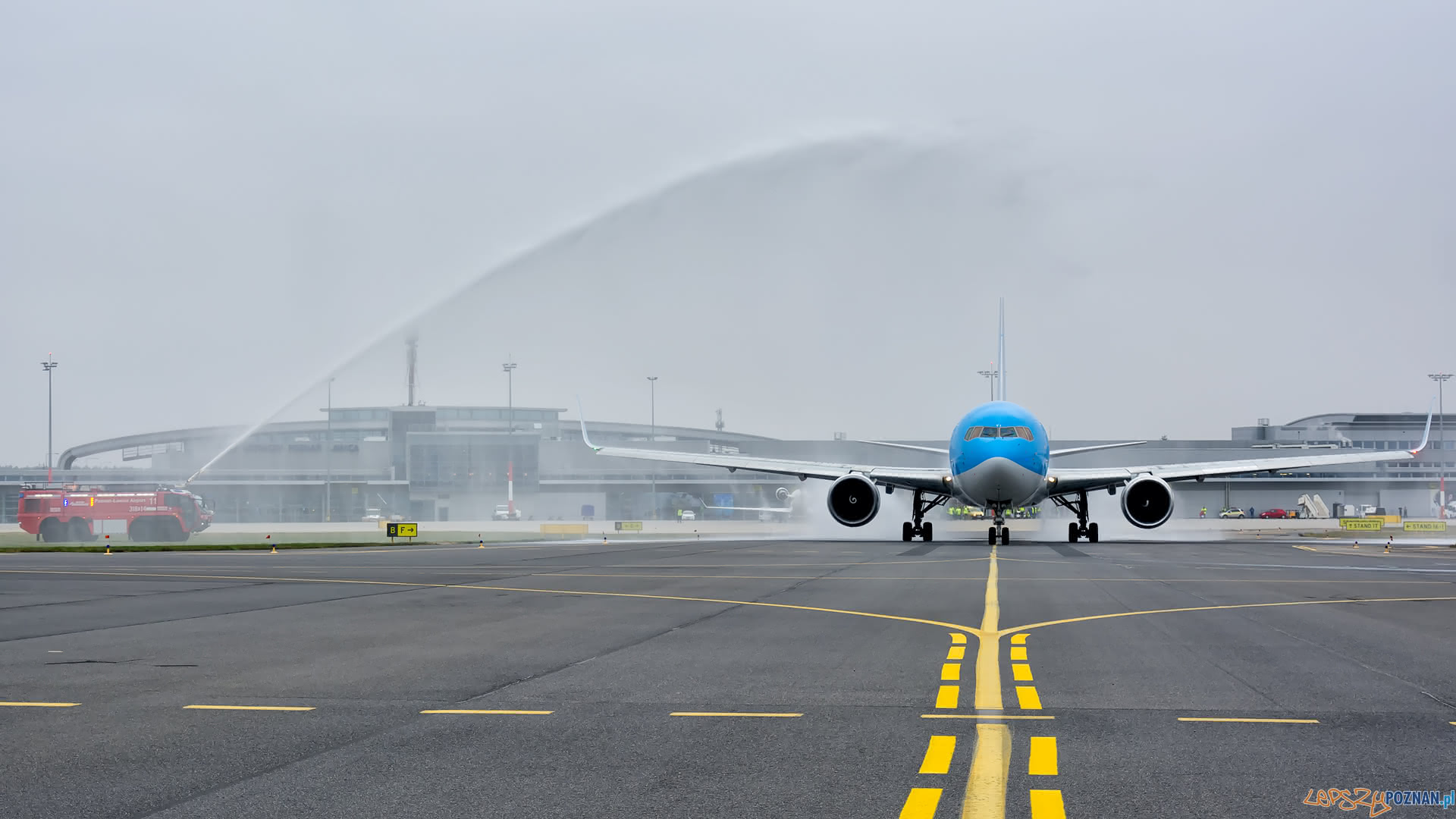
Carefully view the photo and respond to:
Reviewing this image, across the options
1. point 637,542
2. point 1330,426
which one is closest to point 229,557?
point 637,542

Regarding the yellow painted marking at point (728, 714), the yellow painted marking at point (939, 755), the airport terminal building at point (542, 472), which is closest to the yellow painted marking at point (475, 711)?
the yellow painted marking at point (728, 714)

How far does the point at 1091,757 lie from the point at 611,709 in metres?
3.89

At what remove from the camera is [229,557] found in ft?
122

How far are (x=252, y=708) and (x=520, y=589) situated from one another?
13.2 m

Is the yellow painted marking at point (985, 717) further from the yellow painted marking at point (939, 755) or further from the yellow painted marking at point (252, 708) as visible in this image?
the yellow painted marking at point (252, 708)

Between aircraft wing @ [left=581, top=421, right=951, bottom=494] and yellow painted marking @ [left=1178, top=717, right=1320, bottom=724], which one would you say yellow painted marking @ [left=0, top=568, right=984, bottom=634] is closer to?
yellow painted marking @ [left=1178, top=717, right=1320, bottom=724]

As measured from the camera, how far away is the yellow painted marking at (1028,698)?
9.46m

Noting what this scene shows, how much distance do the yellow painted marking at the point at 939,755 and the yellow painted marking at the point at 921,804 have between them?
0.51 metres

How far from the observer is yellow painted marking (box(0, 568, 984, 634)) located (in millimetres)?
17000

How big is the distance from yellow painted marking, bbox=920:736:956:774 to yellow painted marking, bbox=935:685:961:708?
1376 mm

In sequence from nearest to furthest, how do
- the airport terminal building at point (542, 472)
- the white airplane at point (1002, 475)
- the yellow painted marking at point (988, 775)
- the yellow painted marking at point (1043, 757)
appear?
the yellow painted marking at point (988, 775), the yellow painted marking at point (1043, 757), the white airplane at point (1002, 475), the airport terminal building at point (542, 472)

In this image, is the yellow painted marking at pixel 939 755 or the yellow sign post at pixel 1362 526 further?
the yellow sign post at pixel 1362 526

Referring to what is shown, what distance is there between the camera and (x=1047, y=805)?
20.8 feet

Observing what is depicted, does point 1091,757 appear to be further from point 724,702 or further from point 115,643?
point 115,643
